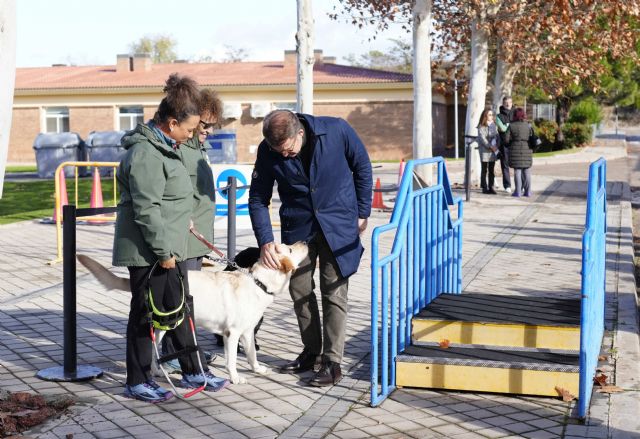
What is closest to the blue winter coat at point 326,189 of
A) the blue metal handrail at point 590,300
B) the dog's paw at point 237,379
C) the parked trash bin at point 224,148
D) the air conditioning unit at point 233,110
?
the dog's paw at point 237,379

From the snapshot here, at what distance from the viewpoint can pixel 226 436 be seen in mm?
5156

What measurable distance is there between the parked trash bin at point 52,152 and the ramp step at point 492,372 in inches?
1128

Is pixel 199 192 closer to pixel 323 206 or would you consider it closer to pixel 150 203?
pixel 323 206

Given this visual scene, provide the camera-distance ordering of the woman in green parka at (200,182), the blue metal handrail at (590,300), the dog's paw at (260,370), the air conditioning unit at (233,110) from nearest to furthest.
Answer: the blue metal handrail at (590,300), the woman in green parka at (200,182), the dog's paw at (260,370), the air conditioning unit at (233,110)

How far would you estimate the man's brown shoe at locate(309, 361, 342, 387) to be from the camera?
6148 millimetres

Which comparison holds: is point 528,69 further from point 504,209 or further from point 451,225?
point 451,225

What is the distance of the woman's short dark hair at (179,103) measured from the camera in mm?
5625

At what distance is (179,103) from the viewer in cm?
562

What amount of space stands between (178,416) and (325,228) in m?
1.49

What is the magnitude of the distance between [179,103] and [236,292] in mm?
1256

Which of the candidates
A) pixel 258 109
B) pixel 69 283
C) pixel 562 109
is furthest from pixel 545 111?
pixel 69 283

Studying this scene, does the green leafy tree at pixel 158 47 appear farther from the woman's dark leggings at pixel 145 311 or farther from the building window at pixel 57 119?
the woman's dark leggings at pixel 145 311

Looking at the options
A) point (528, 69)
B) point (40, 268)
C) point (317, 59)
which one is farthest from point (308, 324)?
point (317, 59)

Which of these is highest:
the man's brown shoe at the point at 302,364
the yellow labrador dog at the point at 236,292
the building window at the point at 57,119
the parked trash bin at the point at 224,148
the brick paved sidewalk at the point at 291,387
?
the building window at the point at 57,119
